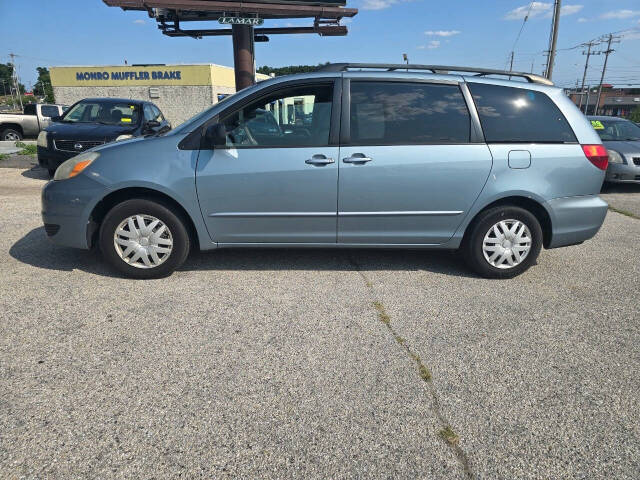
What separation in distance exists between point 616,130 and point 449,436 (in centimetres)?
1065

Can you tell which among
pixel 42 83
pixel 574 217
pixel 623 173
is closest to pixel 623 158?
pixel 623 173

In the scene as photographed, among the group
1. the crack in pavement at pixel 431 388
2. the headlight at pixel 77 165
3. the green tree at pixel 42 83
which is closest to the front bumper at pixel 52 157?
the headlight at pixel 77 165

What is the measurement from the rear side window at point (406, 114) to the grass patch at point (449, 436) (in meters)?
2.40

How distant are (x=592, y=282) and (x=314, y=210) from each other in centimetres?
267

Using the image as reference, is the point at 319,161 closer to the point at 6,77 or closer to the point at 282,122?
the point at 282,122

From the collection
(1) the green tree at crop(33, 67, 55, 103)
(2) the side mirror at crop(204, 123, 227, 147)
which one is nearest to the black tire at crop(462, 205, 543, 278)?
(2) the side mirror at crop(204, 123, 227, 147)

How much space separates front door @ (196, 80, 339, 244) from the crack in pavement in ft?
3.16

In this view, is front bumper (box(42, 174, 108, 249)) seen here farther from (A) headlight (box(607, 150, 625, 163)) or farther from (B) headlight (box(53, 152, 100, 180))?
(A) headlight (box(607, 150, 625, 163))

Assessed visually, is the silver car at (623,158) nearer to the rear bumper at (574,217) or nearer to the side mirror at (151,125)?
the rear bumper at (574,217)

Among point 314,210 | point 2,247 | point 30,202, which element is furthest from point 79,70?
point 314,210

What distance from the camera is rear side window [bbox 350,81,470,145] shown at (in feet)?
12.4

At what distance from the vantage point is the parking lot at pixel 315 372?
76.2 inches

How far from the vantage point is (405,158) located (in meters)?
3.74

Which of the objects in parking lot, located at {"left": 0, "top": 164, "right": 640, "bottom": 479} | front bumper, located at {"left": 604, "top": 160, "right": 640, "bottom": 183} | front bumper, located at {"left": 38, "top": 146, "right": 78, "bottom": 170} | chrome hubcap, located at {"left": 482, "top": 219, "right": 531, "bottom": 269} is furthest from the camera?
front bumper, located at {"left": 604, "top": 160, "right": 640, "bottom": 183}
